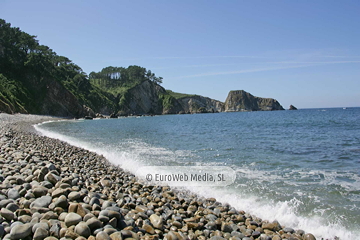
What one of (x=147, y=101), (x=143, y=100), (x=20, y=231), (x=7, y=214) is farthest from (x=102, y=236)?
(x=147, y=101)

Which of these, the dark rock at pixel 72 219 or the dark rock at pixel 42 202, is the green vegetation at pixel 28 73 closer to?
the dark rock at pixel 42 202

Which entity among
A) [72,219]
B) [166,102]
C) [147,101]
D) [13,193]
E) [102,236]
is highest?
[166,102]

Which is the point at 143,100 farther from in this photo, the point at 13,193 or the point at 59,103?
the point at 13,193

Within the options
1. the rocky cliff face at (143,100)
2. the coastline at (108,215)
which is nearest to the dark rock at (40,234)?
the coastline at (108,215)

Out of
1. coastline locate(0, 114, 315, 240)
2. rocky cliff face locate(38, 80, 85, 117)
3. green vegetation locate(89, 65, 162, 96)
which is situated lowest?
coastline locate(0, 114, 315, 240)

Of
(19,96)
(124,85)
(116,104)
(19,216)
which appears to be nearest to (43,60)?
(19,96)

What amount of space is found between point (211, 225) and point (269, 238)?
1.32 meters

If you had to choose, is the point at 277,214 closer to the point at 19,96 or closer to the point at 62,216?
the point at 62,216

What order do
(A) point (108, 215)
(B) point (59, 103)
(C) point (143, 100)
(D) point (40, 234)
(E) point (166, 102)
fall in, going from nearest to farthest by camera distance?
(D) point (40, 234)
(A) point (108, 215)
(B) point (59, 103)
(C) point (143, 100)
(E) point (166, 102)

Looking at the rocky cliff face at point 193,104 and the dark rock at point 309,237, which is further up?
A: the rocky cliff face at point 193,104

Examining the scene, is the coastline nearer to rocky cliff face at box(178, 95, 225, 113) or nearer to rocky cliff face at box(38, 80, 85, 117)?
rocky cliff face at box(38, 80, 85, 117)

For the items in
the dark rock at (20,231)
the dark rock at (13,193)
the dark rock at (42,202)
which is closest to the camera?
the dark rock at (20,231)

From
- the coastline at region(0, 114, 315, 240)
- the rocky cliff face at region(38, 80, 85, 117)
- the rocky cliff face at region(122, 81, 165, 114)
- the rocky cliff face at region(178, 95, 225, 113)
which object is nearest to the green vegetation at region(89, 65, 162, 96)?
the rocky cliff face at region(122, 81, 165, 114)

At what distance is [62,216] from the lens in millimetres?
4430
